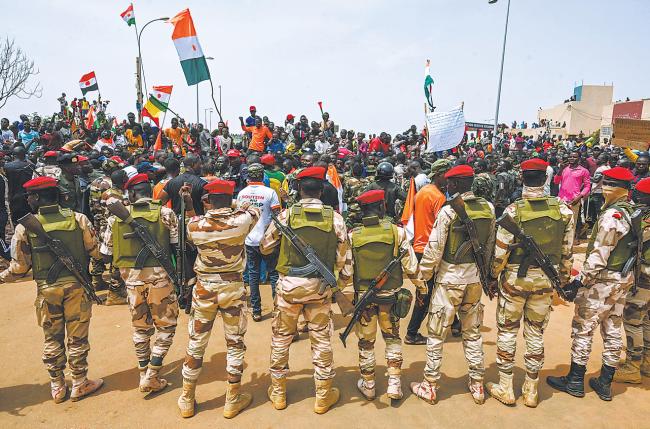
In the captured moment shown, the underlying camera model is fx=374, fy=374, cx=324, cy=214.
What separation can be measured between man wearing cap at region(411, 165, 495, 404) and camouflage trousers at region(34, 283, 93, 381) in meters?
3.58

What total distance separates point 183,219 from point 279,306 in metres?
1.45

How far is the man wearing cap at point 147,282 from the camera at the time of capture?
12.9ft

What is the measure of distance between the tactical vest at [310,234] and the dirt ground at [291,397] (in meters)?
1.46

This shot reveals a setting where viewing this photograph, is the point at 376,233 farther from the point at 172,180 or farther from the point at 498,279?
the point at 172,180

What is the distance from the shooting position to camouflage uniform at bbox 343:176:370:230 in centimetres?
702

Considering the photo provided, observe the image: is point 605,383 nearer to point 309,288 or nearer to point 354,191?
point 309,288

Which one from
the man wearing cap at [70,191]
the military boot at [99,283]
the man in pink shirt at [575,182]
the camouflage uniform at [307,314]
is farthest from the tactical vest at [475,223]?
the man in pink shirt at [575,182]

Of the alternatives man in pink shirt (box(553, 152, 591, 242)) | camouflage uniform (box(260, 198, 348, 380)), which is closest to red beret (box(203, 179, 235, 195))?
camouflage uniform (box(260, 198, 348, 380))

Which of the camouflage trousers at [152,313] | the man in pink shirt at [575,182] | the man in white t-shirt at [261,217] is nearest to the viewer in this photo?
the camouflage trousers at [152,313]

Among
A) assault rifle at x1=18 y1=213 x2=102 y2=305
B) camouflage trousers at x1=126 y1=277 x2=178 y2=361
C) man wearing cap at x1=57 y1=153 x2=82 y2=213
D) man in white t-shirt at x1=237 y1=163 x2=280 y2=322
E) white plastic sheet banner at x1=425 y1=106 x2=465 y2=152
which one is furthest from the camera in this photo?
white plastic sheet banner at x1=425 y1=106 x2=465 y2=152

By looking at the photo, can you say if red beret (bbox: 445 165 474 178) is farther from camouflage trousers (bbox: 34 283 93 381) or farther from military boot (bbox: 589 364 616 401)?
camouflage trousers (bbox: 34 283 93 381)

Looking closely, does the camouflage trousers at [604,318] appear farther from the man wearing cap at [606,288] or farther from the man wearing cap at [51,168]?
the man wearing cap at [51,168]

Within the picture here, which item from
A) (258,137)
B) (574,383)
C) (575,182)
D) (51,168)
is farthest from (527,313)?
(258,137)

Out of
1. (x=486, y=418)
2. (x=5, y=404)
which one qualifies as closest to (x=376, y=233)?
(x=486, y=418)
